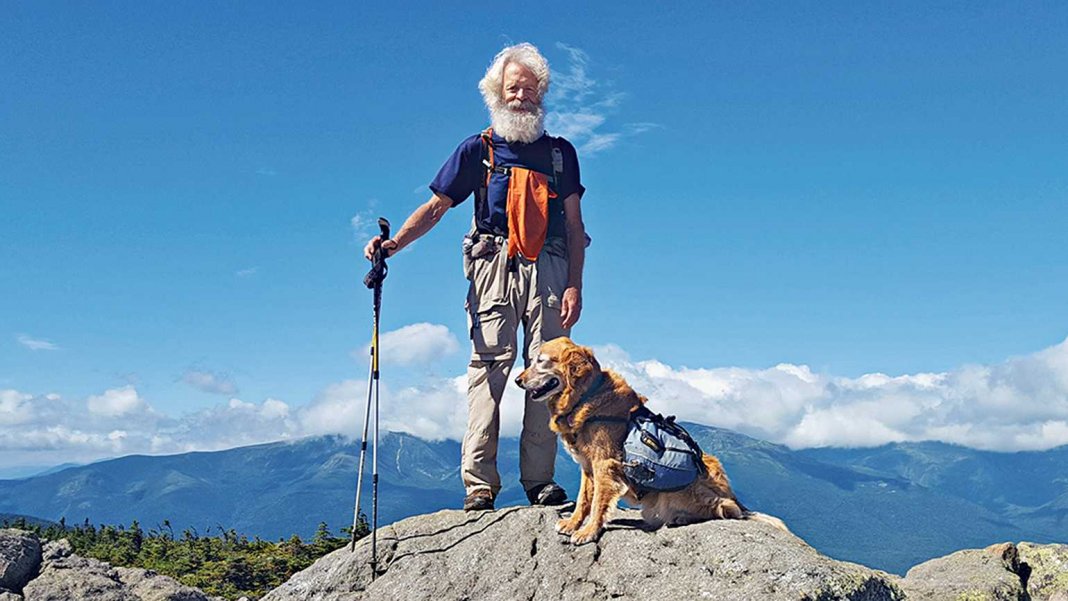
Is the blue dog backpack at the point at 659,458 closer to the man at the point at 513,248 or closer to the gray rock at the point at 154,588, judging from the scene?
the man at the point at 513,248

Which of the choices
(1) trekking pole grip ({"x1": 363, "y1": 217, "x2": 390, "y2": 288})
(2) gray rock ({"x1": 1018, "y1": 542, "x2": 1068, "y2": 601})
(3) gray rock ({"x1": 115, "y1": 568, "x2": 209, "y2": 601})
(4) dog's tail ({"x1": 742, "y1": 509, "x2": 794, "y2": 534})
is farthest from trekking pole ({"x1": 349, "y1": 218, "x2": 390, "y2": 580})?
(2) gray rock ({"x1": 1018, "y1": 542, "x2": 1068, "y2": 601})

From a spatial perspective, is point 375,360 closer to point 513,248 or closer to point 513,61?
point 513,248

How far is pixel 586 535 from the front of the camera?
7.69 metres

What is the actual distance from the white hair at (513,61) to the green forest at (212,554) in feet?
33.2

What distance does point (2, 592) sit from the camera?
11.8 m

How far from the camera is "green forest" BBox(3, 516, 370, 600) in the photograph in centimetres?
1819

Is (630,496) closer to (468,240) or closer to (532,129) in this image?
(468,240)

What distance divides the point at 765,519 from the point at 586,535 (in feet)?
5.12

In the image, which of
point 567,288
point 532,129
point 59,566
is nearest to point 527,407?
point 567,288

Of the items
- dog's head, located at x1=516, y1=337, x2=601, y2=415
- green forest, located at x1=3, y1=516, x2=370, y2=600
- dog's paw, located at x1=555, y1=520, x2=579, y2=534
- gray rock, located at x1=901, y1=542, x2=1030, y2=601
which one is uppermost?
dog's head, located at x1=516, y1=337, x2=601, y2=415

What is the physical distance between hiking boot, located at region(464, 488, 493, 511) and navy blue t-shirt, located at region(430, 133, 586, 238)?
274 cm

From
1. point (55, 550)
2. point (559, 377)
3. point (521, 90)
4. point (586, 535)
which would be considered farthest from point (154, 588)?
point (521, 90)

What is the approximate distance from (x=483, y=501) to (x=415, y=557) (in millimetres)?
1074

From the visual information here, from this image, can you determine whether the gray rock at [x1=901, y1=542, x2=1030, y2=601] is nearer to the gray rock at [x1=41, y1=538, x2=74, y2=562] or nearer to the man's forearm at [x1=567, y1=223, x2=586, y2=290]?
the man's forearm at [x1=567, y1=223, x2=586, y2=290]
